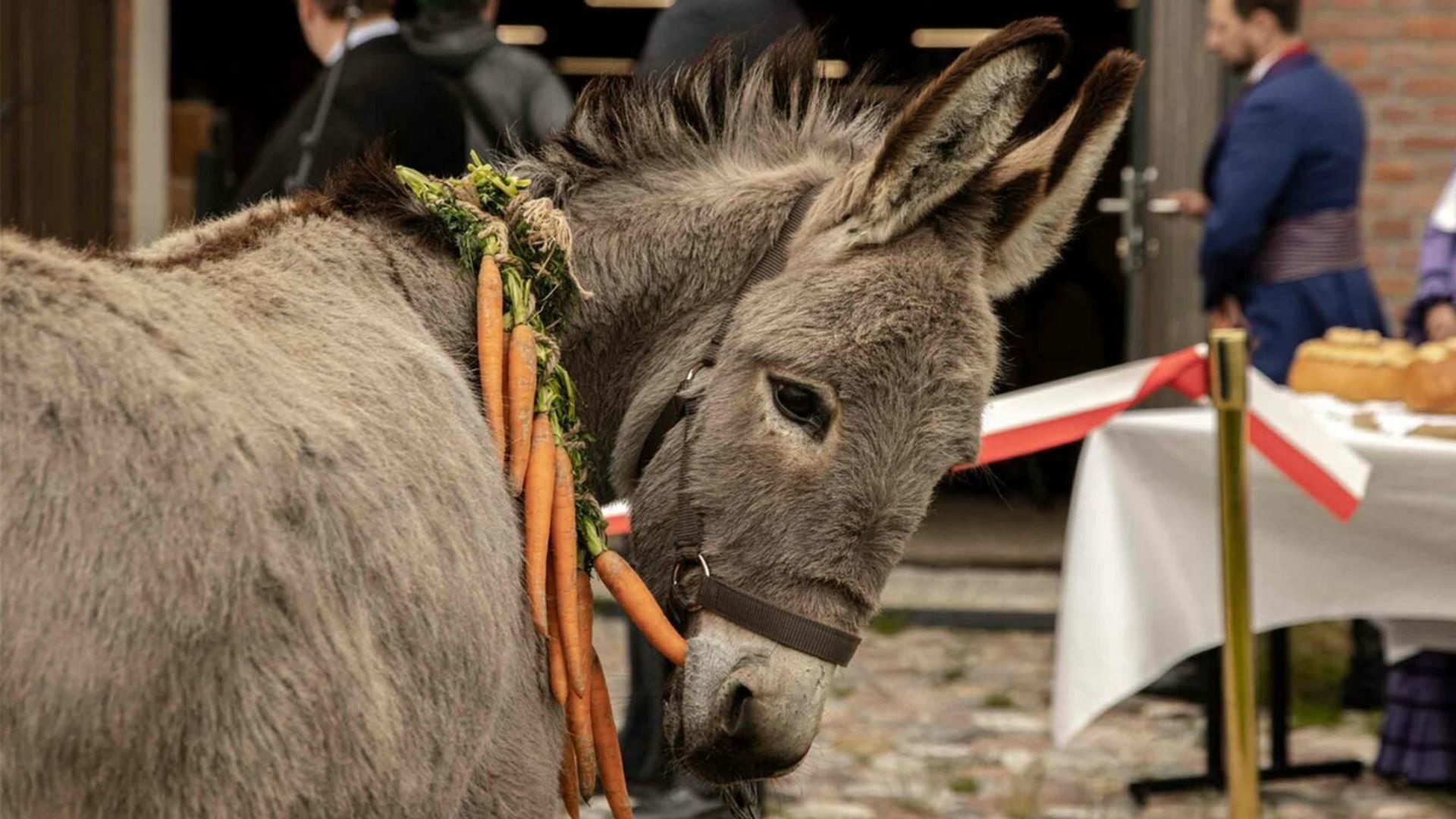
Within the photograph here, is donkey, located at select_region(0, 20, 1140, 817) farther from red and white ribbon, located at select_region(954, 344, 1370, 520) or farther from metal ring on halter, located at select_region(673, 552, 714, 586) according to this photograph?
red and white ribbon, located at select_region(954, 344, 1370, 520)

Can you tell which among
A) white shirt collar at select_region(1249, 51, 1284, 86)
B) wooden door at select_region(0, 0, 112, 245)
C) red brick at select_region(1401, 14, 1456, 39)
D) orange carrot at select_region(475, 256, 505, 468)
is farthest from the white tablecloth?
wooden door at select_region(0, 0, 112, 245)

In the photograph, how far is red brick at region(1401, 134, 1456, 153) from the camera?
768 cm

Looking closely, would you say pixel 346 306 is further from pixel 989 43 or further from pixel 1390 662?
pixel 1390 662

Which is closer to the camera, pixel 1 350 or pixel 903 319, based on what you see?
pixel 1 350

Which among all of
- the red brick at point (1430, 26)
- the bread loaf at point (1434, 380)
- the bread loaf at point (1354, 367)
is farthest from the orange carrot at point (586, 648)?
the red brick at point (1430, 26)

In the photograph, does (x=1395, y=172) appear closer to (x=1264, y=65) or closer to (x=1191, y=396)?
(x=1264, y=65)

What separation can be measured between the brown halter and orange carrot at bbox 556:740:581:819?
0.74ft

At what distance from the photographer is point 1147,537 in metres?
4.92

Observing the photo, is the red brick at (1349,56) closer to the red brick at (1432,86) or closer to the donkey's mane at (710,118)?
the red brick at (1432,86)

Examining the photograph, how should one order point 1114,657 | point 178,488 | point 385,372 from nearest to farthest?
point 178,488
point 385,372
point 1114,657

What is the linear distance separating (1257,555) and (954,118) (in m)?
3.10

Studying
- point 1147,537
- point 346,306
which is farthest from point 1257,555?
point 346,306

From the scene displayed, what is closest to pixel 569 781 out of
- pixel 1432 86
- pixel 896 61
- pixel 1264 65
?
pixel 1264 65

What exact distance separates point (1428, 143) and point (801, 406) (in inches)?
257
